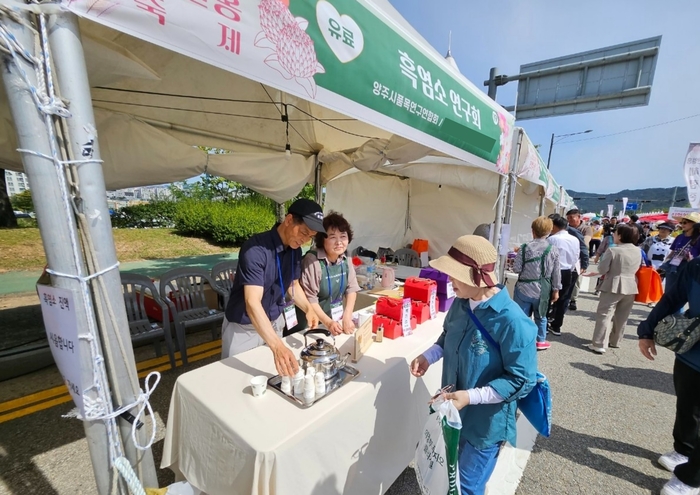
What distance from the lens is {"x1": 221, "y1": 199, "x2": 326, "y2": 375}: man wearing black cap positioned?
1.67m

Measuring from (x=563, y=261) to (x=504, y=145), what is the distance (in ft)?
6.95

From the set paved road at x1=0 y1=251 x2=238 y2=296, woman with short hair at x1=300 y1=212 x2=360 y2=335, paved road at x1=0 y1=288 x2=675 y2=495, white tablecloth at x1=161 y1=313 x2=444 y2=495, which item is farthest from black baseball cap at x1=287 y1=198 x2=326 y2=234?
paved road at x1=0 y1=251 x2=238 y2=296

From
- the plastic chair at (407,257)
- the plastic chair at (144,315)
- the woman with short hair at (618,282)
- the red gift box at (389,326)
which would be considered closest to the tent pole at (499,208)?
the woman with short hair at (618,282)

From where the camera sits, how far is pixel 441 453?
4.09 feet

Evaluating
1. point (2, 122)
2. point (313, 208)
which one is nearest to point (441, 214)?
point (313, 208)

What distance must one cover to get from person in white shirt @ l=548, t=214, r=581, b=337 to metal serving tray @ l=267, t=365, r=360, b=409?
3.69 m

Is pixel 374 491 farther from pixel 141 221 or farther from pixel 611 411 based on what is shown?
pixel 141 221

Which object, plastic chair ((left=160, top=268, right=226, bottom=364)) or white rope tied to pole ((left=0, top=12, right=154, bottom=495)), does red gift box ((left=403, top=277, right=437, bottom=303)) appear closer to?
white rope tied to pole ((left=0, top=12, right=154, bottom=495))

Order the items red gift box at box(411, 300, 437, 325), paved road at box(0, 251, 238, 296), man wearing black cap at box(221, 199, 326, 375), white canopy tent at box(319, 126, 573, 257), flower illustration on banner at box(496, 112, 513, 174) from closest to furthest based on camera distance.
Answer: man wearing black cap at box(221, 199, 326, 375)
red gift box at box(411, 300, 437, 325)
flower illustration on banner at box(496, 112, 513, 174)
white canopy tent at box(319, 126, 573, 257)
paved road at box(0, 251, 238, 296)

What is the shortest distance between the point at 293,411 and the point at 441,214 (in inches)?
244

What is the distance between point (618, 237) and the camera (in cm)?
401

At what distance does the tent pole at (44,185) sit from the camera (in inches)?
29.1

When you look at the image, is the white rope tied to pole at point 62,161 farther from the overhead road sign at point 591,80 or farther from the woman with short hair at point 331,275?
the overhead road sign at point 591,80

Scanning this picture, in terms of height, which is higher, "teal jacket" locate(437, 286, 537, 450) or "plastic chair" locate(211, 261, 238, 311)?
"teal jacket" locate(437, 286, 537, 450)
